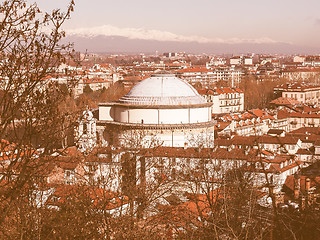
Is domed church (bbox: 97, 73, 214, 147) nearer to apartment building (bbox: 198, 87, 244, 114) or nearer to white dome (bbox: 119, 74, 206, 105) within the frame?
white dome (bbox: 119, 74, 206, 105)

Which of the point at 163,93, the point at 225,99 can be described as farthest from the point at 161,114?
the point at 225,99

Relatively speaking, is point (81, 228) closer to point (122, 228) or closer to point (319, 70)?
point (122, 228)

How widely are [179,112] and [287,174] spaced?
4239mm

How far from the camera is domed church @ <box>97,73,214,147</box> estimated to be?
1833 centimetres

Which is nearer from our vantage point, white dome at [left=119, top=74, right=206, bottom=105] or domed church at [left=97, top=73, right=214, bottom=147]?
domed church at [left=97, top=73, right=214, bottom=147]

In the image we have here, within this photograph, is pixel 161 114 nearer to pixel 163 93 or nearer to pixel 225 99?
pixel 163 93

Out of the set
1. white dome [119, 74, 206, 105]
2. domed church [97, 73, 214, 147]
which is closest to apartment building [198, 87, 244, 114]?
white dome [119, 74, 206, 105]

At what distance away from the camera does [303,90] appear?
47.5m

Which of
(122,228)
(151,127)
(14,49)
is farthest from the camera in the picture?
(151,127)

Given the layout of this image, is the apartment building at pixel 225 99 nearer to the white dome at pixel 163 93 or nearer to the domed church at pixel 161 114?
the white dome at pixel 163 93

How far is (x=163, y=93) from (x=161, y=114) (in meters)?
0.90

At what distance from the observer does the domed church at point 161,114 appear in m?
18.3

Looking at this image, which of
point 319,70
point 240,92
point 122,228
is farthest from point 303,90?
point 122,228

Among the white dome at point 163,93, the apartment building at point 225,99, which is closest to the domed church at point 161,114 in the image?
the white dome at point 163,93
